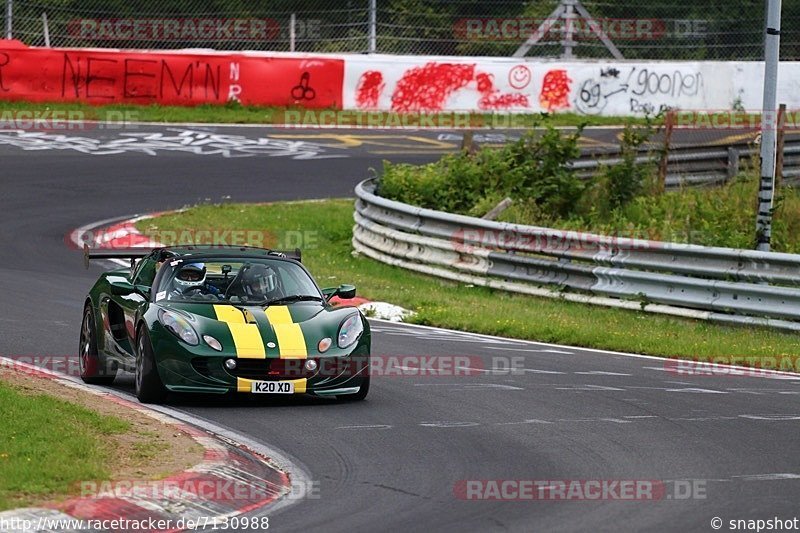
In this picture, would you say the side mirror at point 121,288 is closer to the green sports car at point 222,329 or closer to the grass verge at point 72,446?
the green sports car at point 222,329

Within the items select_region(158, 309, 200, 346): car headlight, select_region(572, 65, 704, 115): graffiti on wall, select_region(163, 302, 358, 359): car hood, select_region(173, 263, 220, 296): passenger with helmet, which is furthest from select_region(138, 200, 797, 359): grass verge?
select_region(572, 65, 704, 115): graffiti on wall

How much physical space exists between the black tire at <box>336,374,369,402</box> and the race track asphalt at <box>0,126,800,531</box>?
0.34ft

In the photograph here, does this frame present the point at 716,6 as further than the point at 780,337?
Yes

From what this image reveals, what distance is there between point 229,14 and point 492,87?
6.55 meters

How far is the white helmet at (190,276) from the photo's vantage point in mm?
11773

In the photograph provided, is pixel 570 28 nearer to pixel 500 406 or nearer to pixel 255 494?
pixel 500 406

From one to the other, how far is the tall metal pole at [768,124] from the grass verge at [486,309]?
5.92 feet

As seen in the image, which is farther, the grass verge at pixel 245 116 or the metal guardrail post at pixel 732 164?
the grass verge at pixel 245 116

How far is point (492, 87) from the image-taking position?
34.7m

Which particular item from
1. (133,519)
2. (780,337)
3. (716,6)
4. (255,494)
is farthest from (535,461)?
(716,6)

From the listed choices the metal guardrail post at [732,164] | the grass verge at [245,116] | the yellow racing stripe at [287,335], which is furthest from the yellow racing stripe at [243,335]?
the grass verge at [245,116]

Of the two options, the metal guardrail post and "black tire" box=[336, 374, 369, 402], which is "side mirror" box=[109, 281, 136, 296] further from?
the metal guardrail post

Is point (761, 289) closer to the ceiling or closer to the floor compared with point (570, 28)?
closer to the floor

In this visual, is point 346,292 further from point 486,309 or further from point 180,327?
point 486,309
